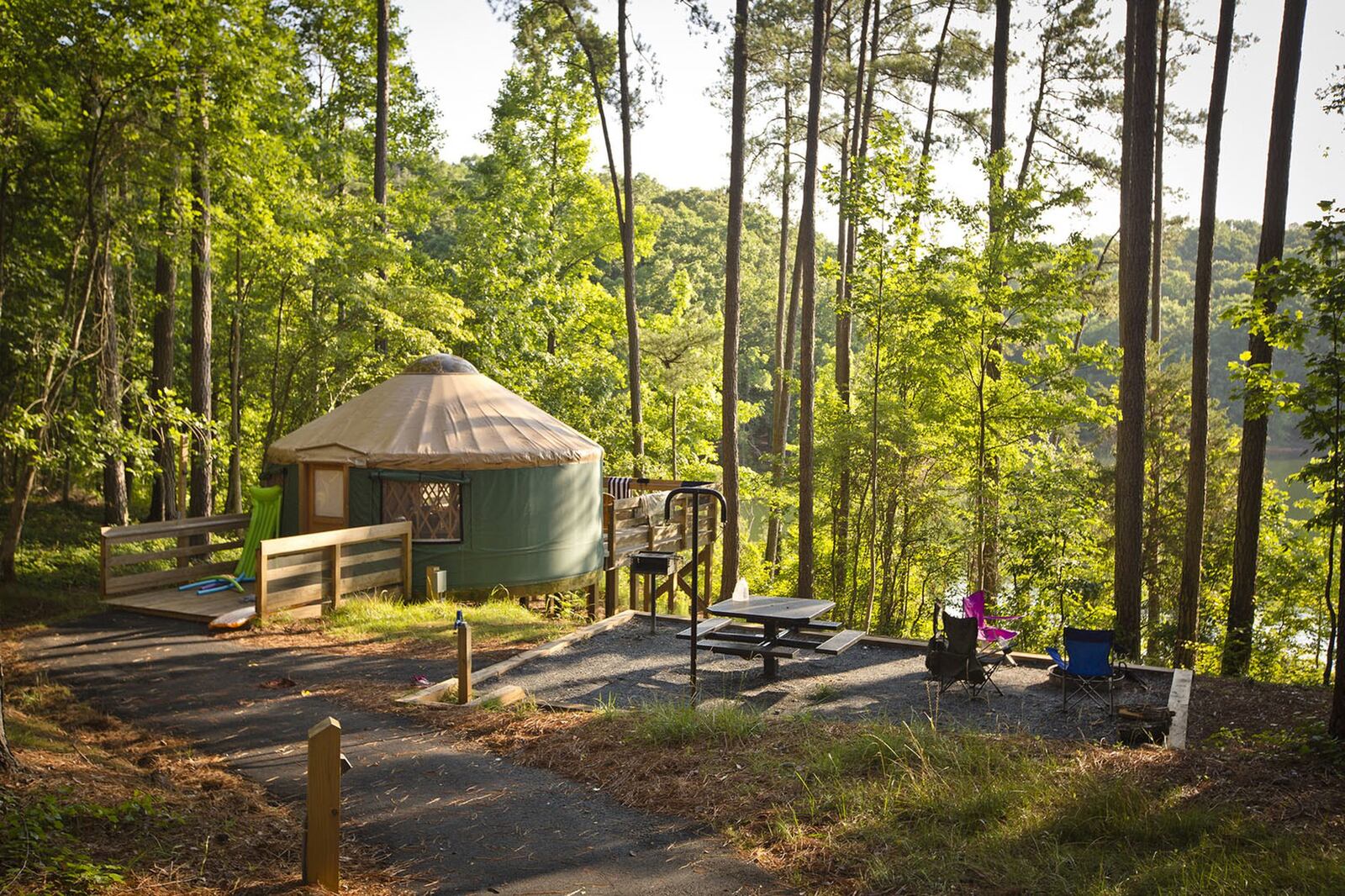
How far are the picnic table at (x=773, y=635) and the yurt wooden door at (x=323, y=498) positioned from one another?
444 cm

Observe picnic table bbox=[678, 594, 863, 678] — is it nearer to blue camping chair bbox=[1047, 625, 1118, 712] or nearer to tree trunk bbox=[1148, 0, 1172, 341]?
blue camping chair bbox=[1047, 625, 1118, 712]

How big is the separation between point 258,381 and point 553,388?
602 cm

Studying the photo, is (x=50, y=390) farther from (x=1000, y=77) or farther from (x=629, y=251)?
(x=1000, y=77)

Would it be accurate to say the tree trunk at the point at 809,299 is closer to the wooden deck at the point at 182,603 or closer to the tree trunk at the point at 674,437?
the tree trunk at the point at 674,437

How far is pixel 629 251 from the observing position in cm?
1778

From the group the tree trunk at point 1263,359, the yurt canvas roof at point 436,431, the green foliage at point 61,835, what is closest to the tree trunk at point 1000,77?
the tree trunk at point 1263,359

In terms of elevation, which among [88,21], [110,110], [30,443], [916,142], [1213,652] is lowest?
[1213,652]

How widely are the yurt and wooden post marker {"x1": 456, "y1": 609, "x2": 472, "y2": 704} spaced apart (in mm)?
4096

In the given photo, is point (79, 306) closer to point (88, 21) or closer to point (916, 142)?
point (88, 21)

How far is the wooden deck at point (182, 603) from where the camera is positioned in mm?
8406

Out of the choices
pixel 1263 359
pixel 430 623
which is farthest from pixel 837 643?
pixel 1263 359

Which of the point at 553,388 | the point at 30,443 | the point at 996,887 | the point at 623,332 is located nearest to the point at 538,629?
the point at 30,443

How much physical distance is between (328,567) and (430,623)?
124 cm

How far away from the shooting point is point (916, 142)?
1772cm
